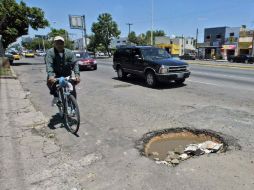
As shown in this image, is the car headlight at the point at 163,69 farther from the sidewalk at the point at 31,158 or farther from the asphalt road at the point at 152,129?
the sidewalk at the point at 31,158

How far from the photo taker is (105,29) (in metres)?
61.7

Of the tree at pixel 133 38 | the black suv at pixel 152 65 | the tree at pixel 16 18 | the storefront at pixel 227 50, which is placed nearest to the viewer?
the black suv at pixel 152 65

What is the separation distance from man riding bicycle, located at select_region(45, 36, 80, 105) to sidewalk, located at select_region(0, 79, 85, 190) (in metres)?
1.12

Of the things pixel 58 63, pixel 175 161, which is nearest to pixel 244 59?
pixel 58 63

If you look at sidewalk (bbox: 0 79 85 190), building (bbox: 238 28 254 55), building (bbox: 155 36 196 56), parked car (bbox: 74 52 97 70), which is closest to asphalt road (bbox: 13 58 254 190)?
sidewalk (bbox: 0 79 85 190)

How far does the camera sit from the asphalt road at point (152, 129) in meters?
3.60

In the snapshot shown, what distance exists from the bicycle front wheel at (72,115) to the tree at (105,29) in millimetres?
57872

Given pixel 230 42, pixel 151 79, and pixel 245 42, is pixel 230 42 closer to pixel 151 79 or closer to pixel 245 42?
pixel 245 42

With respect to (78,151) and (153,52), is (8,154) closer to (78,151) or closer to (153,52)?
(78,151)

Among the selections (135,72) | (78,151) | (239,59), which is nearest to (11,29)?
(135,72)

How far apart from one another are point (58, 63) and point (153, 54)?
A: 23.7 feet

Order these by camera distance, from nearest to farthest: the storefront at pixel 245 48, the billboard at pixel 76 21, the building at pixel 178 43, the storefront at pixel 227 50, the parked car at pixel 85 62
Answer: the parked car at pixel 85 62 < the billboard at pixel 76 21 < the storefront at pixel 245 48 < the storefront at pixel 227 50 < the building at pixel 178 43

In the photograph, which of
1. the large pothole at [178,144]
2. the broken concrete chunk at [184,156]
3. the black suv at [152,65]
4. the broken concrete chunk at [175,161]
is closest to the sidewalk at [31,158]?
the large pothole at [178,144]

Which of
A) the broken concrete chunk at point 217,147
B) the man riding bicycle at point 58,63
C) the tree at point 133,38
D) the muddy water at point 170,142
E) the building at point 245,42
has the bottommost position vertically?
the muddy water at point 170,142
